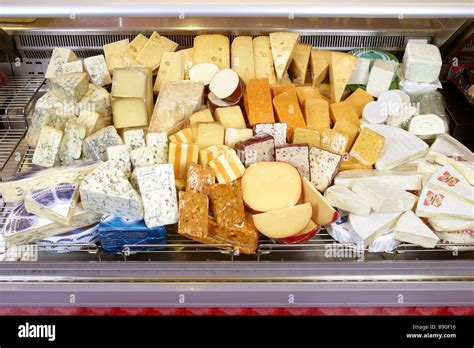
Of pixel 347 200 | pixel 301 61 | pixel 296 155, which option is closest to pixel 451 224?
pixel 347 200

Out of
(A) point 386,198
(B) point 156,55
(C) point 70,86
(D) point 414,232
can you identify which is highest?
(B) point 156,55

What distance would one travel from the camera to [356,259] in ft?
6.49

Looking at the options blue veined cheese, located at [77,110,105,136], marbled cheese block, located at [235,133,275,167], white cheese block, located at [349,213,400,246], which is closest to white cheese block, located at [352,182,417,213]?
white cheese block, located at [349,213,400,246]

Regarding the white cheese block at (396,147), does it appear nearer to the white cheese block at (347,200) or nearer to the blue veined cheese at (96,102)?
the white cheese block at (347,200)

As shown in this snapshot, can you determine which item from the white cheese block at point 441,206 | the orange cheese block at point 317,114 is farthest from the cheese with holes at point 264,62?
the white cheese block at point 441,206

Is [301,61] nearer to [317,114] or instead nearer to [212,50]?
[317,114]

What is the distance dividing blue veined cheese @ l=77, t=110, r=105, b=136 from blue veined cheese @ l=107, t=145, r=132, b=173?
0.66 ft

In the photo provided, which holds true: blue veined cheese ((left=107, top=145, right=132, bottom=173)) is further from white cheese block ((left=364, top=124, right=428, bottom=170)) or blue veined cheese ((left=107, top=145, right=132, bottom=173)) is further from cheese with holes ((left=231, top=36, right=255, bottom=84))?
white cheese block ((left=364, top=124, right=428, bottom=170))

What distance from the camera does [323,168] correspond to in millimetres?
2174

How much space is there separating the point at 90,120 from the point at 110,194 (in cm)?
52

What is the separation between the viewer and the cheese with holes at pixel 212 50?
2506 millimetres

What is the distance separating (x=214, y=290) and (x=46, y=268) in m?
0.67

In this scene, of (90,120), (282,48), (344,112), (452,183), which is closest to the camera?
(452,183)

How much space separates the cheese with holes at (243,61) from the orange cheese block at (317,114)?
1.14ft
